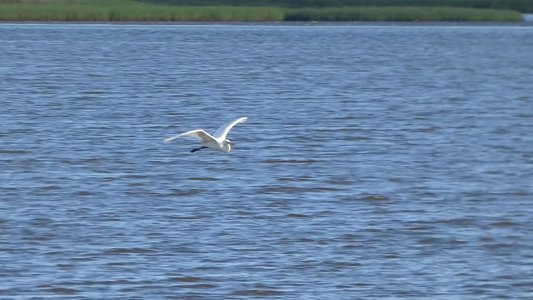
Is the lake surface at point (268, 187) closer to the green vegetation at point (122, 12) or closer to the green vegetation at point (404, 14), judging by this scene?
the green vegetation at point (122, 12)

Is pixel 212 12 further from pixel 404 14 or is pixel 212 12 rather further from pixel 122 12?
pixel 404 14

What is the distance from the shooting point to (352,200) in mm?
14906

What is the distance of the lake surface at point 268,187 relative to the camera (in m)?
11.4

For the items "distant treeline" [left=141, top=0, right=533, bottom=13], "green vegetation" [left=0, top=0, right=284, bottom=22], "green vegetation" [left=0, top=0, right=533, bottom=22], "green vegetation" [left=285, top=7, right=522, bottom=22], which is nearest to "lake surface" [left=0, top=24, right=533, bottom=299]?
"green vegetation" [left=0, top=0, right=284, bottom=22]

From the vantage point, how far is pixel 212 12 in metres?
58.2

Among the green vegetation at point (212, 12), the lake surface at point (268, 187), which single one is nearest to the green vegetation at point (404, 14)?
the green vegetation at point (212, 12)

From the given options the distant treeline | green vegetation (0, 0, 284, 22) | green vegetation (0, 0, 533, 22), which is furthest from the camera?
the distant treeline

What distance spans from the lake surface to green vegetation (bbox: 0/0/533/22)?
22121 millimetres

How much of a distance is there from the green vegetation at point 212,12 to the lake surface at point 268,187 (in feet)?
72.6

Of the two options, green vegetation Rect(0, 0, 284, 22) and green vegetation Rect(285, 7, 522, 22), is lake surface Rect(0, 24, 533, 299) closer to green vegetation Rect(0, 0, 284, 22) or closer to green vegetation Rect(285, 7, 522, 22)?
green vegetation Rect(0, 0, 284, 22)

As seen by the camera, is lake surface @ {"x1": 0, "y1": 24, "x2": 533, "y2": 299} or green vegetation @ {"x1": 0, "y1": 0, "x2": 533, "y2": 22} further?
green vegetation @ {"x1": 0, "y1": 0, "x2": 533, "y2": 22}

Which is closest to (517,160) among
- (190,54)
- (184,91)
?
(184,91)

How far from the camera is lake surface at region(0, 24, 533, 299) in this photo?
1140cm

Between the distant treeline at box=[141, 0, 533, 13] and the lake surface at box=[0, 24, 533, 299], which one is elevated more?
the lake surface at box=[0, 24, 533, 299]
